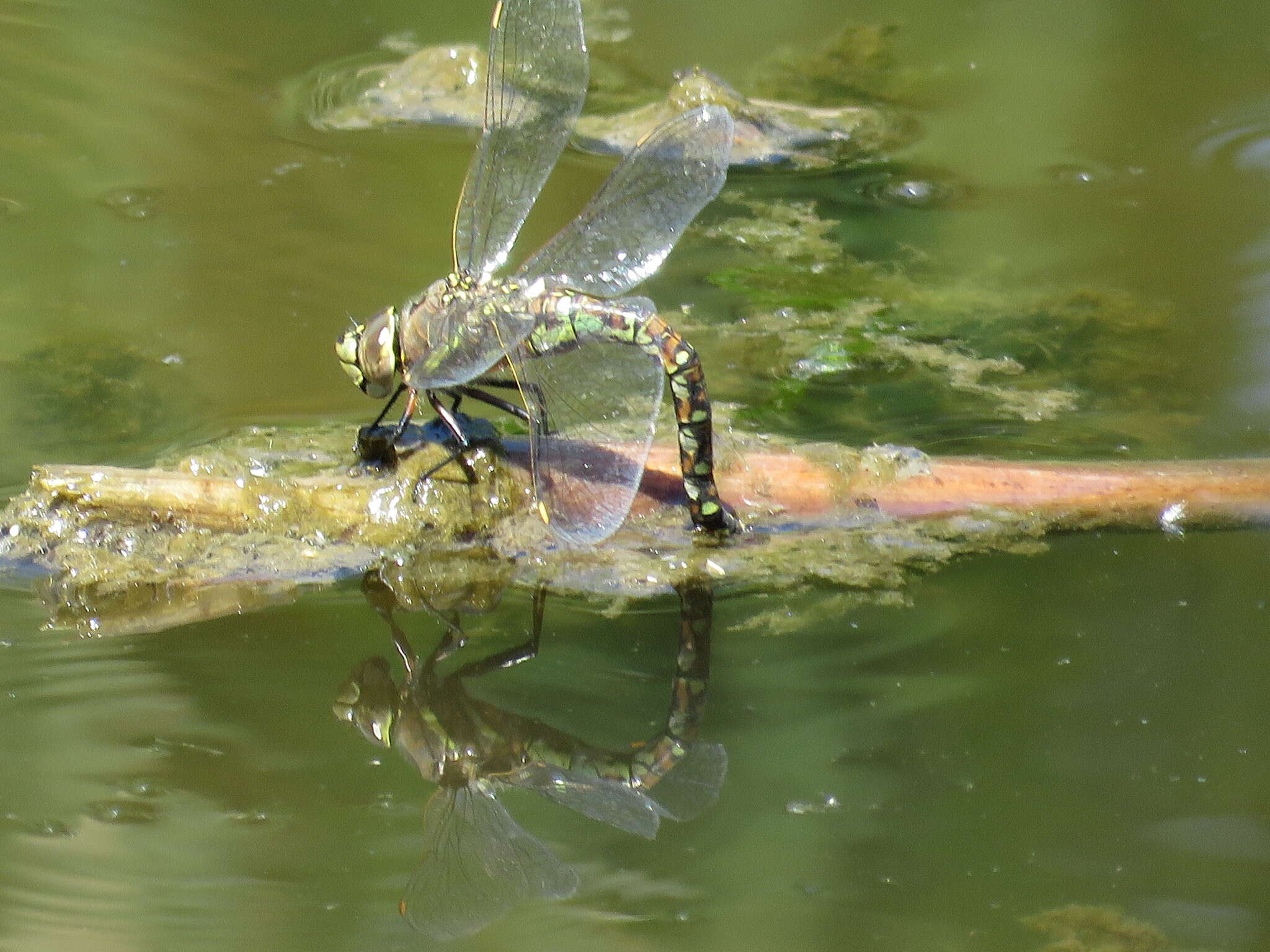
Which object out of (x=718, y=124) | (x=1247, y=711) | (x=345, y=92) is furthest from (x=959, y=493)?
(x=345, y=92)

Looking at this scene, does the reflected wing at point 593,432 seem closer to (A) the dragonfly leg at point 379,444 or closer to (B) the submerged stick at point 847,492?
(B) the submerged stick at point 847,492

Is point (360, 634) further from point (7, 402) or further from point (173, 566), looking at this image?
point (7, 402)

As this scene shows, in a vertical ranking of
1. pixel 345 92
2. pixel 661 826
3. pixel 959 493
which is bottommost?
pixel 661 826

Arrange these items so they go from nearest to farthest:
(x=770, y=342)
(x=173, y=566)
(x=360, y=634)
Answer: (x=360, y=634) < (x=173, y=566) < (x=770, y=342)

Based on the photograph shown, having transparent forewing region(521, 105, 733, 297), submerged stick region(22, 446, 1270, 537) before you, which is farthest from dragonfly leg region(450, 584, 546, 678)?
transparent forewing region(521, 105, 733, 297)

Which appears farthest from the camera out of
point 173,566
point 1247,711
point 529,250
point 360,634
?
point 529,250

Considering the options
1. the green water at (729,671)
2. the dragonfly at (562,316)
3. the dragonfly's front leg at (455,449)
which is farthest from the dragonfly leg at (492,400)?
the green water at (729,671)
